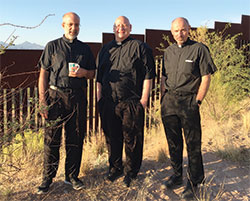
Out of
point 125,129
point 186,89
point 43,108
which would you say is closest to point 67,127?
point 43,108

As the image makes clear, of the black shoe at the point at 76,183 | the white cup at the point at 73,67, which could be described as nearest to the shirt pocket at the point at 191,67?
the white cup at the point at 73,67

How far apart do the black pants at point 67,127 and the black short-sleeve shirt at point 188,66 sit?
111 centimetres

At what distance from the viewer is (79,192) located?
3.44 meters

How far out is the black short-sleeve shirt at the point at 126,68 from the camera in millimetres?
3270

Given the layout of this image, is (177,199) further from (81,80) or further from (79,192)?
(81,80)

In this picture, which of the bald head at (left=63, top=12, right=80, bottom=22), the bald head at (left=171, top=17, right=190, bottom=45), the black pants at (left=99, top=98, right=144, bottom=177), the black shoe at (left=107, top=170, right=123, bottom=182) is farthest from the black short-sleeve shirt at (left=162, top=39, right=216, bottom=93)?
the black shoe at (left=107, top=170, right=123, bottom=182)

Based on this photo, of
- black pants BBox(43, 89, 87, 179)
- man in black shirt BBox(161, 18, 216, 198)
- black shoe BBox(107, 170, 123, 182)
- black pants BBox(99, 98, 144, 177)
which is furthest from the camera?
black shoe BBox(107, 170, 123, 182)

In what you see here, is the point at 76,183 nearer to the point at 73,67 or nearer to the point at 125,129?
the point at 125,129

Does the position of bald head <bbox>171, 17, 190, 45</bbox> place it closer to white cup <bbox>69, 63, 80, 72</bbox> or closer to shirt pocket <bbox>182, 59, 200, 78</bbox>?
shirt pocket <bbox>182, 59, 200, 78</bbox>

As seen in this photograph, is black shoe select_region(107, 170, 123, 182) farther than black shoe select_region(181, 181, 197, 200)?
Yes

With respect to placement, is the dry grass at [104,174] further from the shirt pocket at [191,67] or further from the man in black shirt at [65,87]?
the shirt pocket at [191,67]

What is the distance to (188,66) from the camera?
307 cm

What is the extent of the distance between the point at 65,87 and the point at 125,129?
90cm

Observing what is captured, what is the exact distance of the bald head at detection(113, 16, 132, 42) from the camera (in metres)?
3.20
